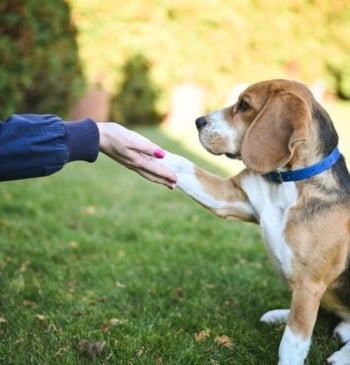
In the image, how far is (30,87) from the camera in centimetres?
A: 934

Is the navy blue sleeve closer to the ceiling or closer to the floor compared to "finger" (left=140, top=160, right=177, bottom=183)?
closer to the ceiling

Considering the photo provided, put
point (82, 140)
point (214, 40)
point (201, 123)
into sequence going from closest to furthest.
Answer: point (82, 140)
point (201, 123)
point (214, 40)

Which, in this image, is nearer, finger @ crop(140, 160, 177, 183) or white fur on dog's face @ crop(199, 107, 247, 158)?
finger @ crop(140, 160, 177, 183)

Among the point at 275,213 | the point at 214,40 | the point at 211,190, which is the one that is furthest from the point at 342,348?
the point at 214,40

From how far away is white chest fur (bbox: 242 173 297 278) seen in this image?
2.77 m

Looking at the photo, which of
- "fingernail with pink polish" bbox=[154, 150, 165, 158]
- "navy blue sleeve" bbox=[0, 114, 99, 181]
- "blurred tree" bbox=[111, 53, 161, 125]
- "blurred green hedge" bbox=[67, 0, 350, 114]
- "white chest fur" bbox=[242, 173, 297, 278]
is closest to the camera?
"navy blue sleeve" bbox=[0, 114, 99, 181]

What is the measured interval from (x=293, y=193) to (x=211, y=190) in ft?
1.57

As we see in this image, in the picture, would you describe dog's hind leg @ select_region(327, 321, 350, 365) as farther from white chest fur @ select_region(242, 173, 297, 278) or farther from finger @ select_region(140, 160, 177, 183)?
finger @ select_region(140, 160, 177, 183)

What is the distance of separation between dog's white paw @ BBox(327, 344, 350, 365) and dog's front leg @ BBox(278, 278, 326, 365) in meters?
0.25

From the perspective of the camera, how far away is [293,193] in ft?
9.26

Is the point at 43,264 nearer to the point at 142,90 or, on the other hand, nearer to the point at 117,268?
the point at 117,268

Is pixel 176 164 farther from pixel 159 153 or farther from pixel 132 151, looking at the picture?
pixel 132 151

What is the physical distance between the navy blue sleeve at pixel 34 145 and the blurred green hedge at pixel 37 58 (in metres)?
6.14

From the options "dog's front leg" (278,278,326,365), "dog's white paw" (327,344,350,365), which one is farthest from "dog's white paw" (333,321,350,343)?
"dog's front leg" (278,278,326,365)
